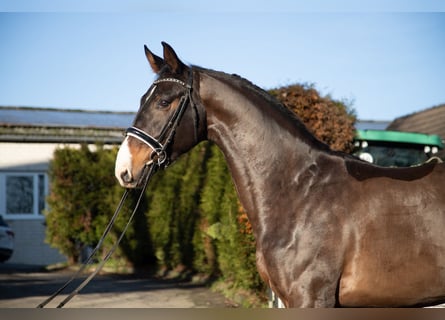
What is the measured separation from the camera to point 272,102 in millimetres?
3461

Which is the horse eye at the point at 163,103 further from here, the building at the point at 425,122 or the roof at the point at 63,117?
the roof at the point at 63,117

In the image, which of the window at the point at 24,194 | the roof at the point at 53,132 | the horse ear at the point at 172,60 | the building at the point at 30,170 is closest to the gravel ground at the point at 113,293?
the building at the point at 30,170

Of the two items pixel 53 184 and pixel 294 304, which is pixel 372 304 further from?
pixel 53 184

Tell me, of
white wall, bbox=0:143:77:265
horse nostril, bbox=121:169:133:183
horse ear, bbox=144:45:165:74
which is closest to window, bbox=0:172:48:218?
white wall, bbox=0:143:77:265

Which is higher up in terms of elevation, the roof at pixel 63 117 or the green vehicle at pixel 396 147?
the roof at pixel 63 117

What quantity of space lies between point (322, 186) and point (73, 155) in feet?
41.3

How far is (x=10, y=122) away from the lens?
18.7 meters

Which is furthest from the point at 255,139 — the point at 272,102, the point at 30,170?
the point at 30,170

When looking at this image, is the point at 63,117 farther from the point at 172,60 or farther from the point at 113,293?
the point at 172,60

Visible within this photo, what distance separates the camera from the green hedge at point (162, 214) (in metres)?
9.57

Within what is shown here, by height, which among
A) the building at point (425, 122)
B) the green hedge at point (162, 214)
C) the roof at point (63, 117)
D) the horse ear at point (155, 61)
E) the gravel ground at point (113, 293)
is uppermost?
the roof at point (63, 117)

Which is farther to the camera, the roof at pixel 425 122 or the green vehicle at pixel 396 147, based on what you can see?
the roof at pixel 425 122

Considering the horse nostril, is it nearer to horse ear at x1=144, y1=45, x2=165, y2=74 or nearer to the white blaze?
the white blaze

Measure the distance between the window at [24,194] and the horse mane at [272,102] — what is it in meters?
16.8
